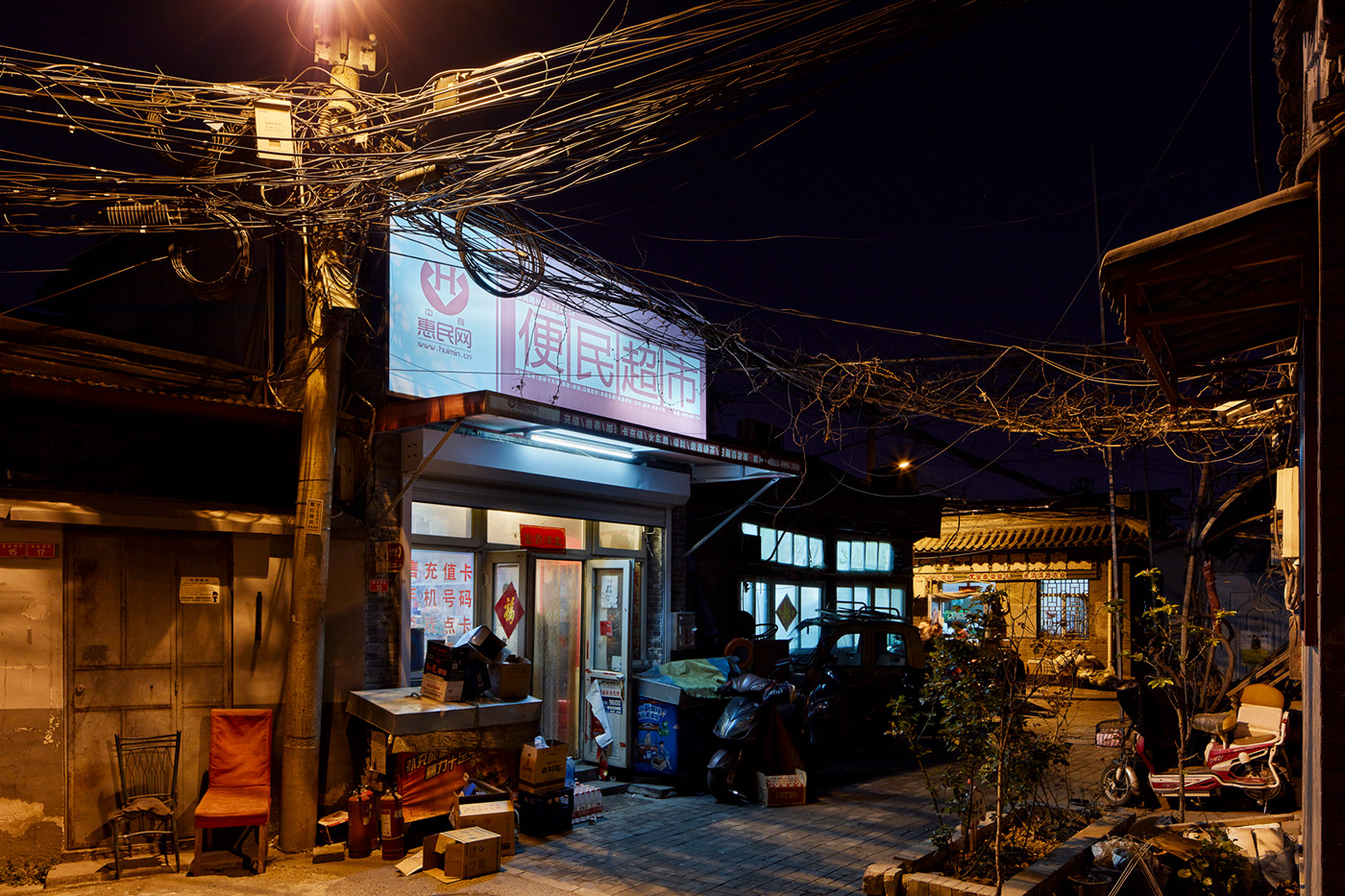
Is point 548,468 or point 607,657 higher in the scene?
point 548,468

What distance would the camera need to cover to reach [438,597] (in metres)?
10.1

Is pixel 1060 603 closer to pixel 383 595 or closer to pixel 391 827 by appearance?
pixel 383 595

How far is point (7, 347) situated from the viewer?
7.48 m

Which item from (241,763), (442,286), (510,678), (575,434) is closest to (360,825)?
(241,763)

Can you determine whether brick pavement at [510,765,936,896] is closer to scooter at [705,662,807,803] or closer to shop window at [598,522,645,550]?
scooter at [705,662,807,803]

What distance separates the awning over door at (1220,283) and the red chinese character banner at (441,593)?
7.36 meters

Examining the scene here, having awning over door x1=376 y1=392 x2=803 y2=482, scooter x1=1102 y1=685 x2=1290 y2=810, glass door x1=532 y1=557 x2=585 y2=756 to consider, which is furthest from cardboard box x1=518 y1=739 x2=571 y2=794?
scooter x1=1102 y1=685 x2=1290 y2=810

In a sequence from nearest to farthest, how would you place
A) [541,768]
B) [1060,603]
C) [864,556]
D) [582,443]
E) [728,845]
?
1. [728,845]
2. [541,768]
3. [582,443]
4. [864,556]
5. [1060,603]

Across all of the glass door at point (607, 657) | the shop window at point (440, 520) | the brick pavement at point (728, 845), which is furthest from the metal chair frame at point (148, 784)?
the glass door at point (607, 657)

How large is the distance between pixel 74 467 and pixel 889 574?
15.8 metres

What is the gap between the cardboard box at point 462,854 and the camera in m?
7.13

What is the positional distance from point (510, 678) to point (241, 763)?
8.06ft

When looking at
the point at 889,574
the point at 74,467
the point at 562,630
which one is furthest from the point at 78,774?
the point at 889,574

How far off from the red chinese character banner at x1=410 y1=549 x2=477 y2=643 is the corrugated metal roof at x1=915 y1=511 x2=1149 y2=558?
1863cm
